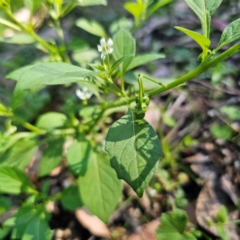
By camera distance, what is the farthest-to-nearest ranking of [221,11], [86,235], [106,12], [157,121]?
1. [106,12]
2. [221,11]
3. [157,121]
4. [86,235]

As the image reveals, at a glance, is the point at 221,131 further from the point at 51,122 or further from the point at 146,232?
the point at 51,122

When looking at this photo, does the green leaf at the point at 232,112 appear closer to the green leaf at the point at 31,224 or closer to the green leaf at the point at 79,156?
the green leaf at the point at 79,156

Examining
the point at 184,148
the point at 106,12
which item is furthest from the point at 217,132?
the point at 106,12

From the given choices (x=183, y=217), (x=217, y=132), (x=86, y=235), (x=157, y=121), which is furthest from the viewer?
(x=157, y=121)

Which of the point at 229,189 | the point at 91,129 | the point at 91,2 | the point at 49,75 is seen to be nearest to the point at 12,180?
the point at 91,129

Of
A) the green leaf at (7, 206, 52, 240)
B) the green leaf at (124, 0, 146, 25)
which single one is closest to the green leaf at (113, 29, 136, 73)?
the green leaf at (124, 0, 146, 25)

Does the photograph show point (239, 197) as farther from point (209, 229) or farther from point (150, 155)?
point (150, 155)

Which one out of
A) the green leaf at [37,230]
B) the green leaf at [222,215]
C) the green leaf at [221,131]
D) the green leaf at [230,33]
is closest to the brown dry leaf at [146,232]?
the green leaf at [222,215]
